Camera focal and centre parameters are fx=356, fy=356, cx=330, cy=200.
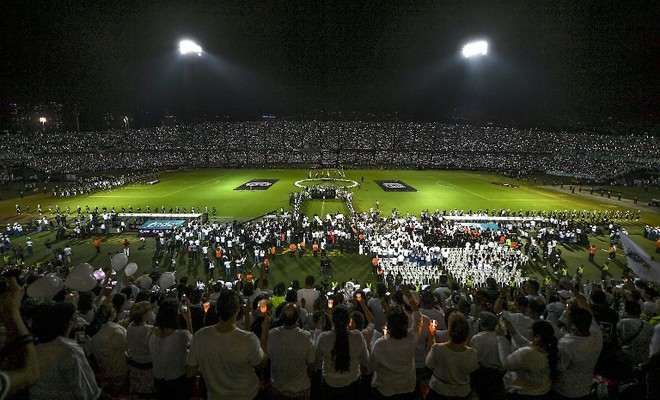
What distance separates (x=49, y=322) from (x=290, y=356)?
2555mm

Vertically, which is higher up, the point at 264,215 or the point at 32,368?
the point at 32,368

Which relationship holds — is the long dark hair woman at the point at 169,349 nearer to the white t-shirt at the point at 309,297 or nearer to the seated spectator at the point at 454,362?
the seated spectator at the point at 454,362

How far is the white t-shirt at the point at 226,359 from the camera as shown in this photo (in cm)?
404

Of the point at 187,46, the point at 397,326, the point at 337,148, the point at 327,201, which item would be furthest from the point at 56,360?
the point at 337,148

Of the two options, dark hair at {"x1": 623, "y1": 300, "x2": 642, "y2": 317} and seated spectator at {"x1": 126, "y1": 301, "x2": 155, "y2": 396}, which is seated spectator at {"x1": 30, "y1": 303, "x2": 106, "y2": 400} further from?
dark hair at {"x1": 623, "y1": 300, "x2": 642, "y2": 317}

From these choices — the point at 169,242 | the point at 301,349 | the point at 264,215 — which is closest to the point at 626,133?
the point at 264,215

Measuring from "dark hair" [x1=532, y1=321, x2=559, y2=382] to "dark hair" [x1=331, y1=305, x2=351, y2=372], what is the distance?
2.29 meters

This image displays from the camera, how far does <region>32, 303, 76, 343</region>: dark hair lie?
11.5ft

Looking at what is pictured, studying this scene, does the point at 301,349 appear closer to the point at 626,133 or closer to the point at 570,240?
the point at 570,240

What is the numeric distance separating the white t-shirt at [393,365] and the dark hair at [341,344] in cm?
35

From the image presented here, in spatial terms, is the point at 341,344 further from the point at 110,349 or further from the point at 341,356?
the point at 110,349

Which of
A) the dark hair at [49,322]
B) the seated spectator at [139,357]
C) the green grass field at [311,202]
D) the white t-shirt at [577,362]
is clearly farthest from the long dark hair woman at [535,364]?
the green grass field at [311,202]

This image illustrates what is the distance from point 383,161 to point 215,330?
287ft

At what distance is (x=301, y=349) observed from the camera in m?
4.41
